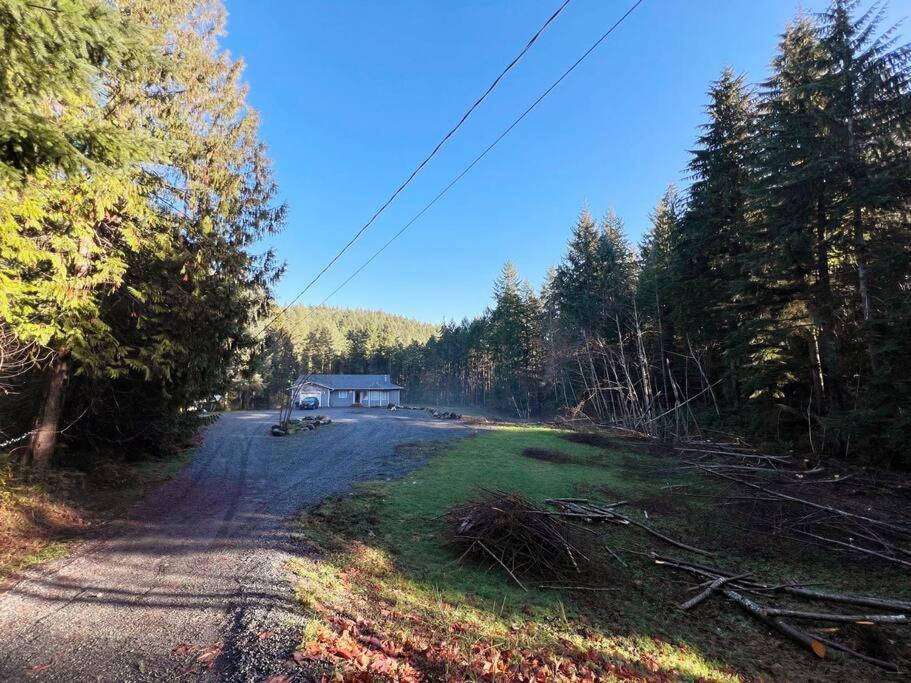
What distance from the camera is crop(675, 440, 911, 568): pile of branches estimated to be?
23.2 ft

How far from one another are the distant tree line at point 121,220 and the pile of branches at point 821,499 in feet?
40.4

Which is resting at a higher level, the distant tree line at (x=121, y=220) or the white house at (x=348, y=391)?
the distant tree line at (x=121, y=220)

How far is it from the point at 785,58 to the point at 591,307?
18.3 meters

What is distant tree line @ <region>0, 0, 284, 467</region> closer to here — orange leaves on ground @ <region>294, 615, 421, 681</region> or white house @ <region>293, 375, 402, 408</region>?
orange leaves on ground @ <region>294, 615, 421, 681</region>

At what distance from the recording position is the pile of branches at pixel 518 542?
227 inches

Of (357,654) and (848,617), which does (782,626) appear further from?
(357,654)

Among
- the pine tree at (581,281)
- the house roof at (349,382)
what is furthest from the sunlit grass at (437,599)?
the house roof at (349,382)

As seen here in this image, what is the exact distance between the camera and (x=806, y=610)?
510 centimetres

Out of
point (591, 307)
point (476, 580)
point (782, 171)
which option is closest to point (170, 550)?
point (476, 580)

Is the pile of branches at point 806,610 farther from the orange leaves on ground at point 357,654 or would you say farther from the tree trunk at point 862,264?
the tree trunk at point 862,264

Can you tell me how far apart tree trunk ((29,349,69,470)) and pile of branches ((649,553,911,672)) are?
427 inches

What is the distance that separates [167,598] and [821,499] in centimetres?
1248

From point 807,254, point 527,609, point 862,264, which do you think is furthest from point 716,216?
point 527,609

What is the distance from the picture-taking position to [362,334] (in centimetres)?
7794
